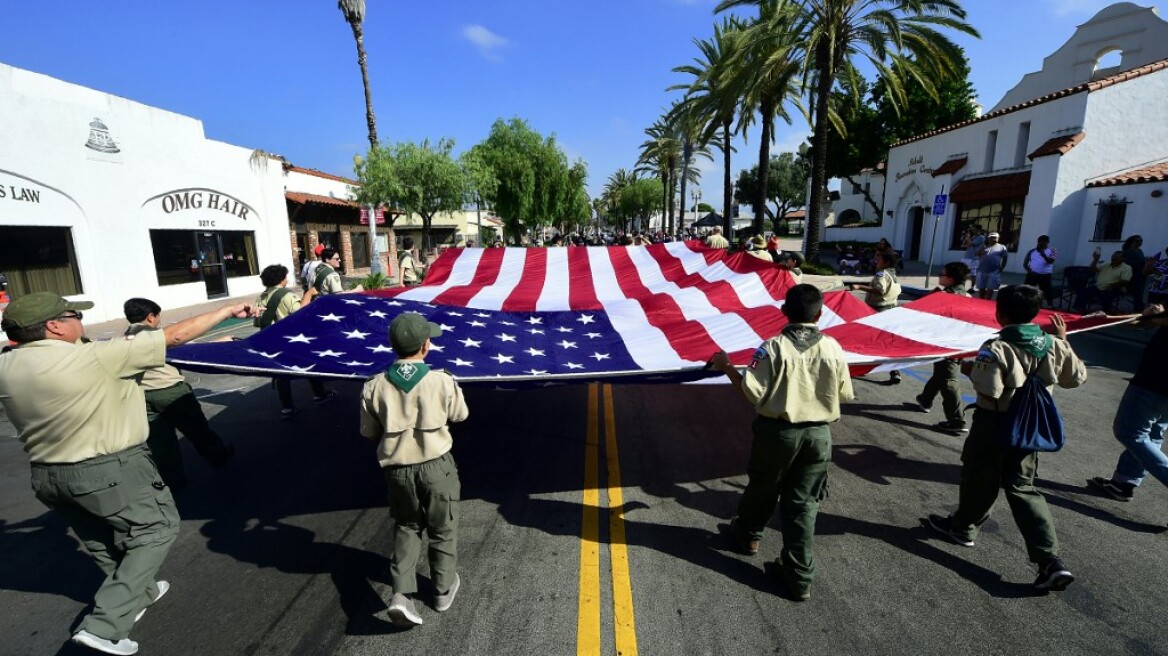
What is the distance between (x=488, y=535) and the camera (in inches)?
149

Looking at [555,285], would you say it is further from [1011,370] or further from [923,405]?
[1011,370]

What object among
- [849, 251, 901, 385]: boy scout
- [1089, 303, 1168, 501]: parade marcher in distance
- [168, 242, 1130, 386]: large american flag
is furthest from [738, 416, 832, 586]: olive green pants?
[849, 251, 901, 385]: boy scout

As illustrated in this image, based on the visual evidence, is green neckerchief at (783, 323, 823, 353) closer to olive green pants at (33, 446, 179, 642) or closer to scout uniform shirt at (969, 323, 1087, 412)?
scout uniform shirt at (969, 323, 1087, 412)

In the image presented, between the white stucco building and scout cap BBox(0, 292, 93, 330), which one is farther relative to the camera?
the white stucco building

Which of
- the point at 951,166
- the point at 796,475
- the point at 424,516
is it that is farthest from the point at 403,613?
the point at 951,166

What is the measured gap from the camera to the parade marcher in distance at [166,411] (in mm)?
4207

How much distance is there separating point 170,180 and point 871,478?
1931 cm

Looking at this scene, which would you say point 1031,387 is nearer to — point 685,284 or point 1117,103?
point 685,284

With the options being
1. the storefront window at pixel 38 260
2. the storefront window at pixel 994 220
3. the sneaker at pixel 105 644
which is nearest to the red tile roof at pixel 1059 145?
the storefront window at pixel 994 220

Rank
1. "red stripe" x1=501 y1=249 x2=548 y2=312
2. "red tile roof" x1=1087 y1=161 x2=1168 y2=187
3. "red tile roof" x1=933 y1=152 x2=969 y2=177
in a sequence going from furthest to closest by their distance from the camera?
"red tile roof" x1=933 y1=152 x2=969 y2=177 < "red tile roof" x1=1087 y1=161 x2=1168 y2=187 < "red stripe" x1=501 y1=249 x2=548 y2=312

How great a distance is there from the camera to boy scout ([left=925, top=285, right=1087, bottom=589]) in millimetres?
3127

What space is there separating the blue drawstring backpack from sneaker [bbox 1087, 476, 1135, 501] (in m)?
1.85

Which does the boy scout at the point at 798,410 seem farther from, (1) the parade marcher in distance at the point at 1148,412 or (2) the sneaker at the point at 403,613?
(1) the parade marcher in distance at the point at 1148,412

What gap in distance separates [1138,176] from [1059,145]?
2423mm
